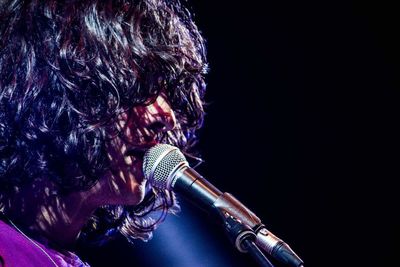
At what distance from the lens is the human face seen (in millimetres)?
1265

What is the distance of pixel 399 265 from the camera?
2.04 m

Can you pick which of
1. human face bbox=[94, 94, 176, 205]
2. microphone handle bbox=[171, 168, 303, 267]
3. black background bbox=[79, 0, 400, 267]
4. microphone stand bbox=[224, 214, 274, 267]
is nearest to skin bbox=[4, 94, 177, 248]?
human face bbox=[94, 94, 176, 205]

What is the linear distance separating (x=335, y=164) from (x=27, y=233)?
4.65 feet

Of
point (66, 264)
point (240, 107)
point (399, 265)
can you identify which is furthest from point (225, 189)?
point (66, 264)

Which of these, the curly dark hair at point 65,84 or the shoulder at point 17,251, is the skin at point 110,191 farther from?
the shoulder at point 17,251

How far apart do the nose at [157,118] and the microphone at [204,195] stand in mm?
272

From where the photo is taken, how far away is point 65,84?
1.24 m

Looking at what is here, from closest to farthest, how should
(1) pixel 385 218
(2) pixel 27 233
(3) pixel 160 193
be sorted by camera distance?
(2) pixel 27 233
(3) pixel 160 193
(1) pixel 385 218

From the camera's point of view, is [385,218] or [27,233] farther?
[385,218]

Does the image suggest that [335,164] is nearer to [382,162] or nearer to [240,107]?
[382,162]

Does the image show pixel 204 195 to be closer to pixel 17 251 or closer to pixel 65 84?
pixel 17 251

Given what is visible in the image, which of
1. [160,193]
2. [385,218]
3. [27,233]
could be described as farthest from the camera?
[385,218]

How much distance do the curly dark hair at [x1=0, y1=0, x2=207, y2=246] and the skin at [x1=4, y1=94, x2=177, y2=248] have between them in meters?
0.04

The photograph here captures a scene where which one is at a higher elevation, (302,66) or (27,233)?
(302,66)
